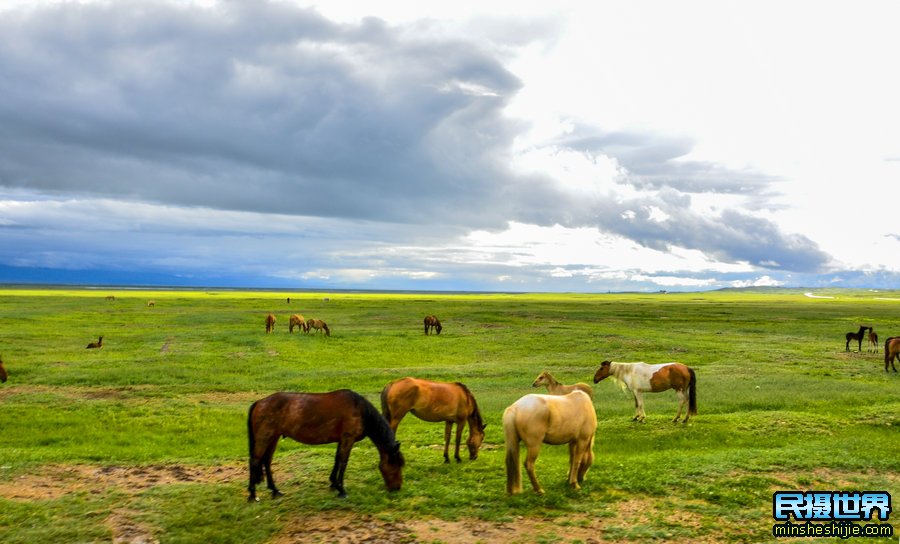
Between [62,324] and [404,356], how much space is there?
122 feet

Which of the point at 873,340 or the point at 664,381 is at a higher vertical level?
the point at 664,381

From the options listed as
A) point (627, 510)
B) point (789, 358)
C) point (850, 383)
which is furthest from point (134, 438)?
point (789, 358)

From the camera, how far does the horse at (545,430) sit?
10.2 meters

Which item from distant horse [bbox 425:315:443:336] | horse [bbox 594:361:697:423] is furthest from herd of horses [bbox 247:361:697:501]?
distant horse [bbox 425:315:443:336]

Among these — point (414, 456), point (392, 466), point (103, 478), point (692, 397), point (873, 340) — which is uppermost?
point (692, 397)

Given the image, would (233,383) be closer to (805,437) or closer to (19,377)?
(19,377)

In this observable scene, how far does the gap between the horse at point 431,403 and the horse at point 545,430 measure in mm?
2067

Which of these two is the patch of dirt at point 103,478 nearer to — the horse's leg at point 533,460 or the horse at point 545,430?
the horse at point 545,430

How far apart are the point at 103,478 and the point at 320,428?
546cm

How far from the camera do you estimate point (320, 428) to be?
10227 mm

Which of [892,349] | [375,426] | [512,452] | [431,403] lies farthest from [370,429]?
[892,349]

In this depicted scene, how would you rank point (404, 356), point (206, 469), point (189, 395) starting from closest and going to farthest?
point (206, 469)
point (189, 395)
point (404, 356)

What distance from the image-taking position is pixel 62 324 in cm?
5203

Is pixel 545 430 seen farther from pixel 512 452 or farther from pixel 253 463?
pixel 253 463
